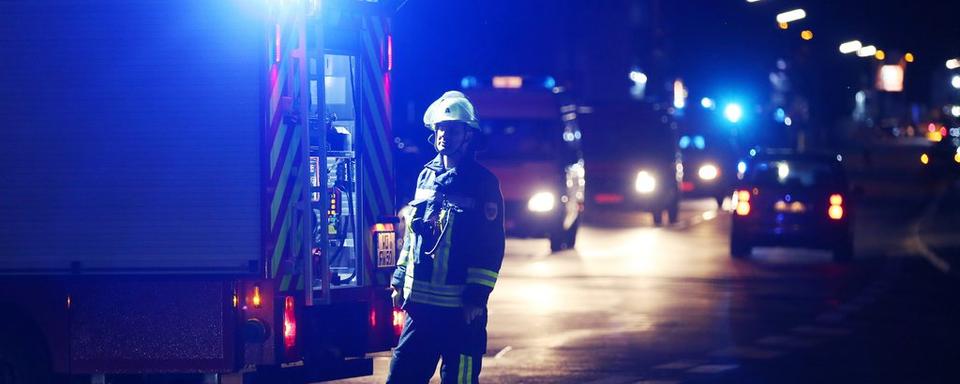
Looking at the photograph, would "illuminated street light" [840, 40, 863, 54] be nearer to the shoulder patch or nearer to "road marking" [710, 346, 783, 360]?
"road marking" [710, 346, 783, 360]

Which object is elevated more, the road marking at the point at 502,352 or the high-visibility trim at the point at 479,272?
the high-visibility trim at the point at 479,272

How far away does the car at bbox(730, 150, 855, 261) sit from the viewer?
2177 cm

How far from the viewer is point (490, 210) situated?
7.37 m

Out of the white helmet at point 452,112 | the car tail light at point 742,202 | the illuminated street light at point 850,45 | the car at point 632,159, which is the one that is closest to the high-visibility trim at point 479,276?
the white helmet at point 452,112

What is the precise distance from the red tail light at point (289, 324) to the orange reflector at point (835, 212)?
14512 mm

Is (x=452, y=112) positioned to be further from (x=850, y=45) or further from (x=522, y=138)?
(x=850, y=45)

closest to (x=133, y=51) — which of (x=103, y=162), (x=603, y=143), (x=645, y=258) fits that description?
(x=103, y=162)

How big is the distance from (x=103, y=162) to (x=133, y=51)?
601mm

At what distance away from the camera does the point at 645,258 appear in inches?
889

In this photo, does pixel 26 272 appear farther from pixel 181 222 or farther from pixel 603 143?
pixel 603 143

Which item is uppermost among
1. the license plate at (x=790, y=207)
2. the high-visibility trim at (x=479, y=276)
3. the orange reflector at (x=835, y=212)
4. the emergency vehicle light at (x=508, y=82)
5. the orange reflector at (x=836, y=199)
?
the emergency vehicle light at (x=508, y=82)

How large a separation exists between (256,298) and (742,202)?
14749 mm

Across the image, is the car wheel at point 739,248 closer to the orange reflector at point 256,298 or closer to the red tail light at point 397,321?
the red tail light at point 397,321

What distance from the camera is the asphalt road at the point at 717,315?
462 inches
